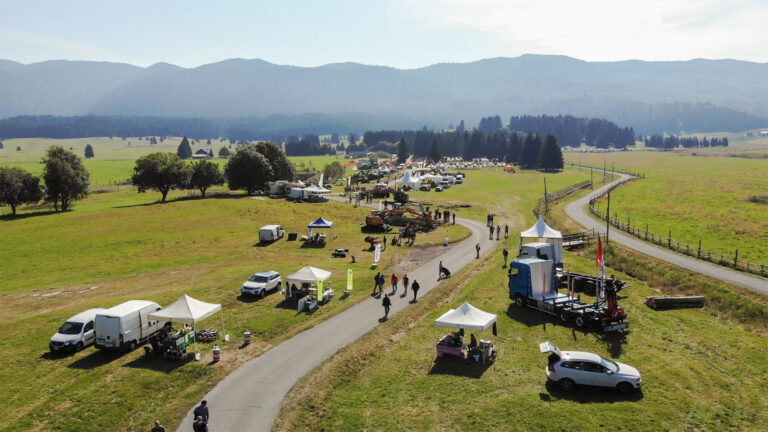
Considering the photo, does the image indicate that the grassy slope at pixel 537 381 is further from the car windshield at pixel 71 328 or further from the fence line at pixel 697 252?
the car windshield at pixel 71 328

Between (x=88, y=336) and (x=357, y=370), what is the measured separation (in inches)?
588

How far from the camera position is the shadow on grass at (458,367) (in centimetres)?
2141

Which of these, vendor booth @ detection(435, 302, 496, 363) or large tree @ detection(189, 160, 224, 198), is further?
large tree @ detection(189, 160, 224, 198)

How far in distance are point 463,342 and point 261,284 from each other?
1590 centimetres

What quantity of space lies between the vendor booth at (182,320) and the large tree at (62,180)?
210 feet

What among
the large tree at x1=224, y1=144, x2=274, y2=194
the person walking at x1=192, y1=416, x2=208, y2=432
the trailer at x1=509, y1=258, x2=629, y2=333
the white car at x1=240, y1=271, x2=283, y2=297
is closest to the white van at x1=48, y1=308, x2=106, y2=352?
the white car at x1=240, y1=271, x2=283, y2=297

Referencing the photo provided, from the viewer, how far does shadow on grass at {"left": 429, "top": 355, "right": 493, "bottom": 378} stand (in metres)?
21.4

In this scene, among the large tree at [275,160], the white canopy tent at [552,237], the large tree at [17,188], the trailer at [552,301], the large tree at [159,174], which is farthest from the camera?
the large tree at [275,160]

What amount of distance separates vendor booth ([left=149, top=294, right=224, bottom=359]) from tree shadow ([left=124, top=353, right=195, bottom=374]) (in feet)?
0.86

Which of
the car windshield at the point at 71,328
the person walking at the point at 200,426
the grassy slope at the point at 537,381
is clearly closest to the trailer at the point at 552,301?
the grassy slope at the point at 537,381

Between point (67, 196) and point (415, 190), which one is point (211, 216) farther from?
point (415, 190)

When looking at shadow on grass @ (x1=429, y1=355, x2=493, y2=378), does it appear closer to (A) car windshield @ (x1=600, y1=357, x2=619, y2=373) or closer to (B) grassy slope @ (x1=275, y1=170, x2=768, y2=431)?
(B) grassy slope @ (x1=275, y1=170, x2=768, y2=431)

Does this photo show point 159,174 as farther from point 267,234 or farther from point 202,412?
point 202,412

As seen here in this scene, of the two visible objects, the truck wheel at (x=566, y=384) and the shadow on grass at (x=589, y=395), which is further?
the truck wheel at (x=566, y=384)
